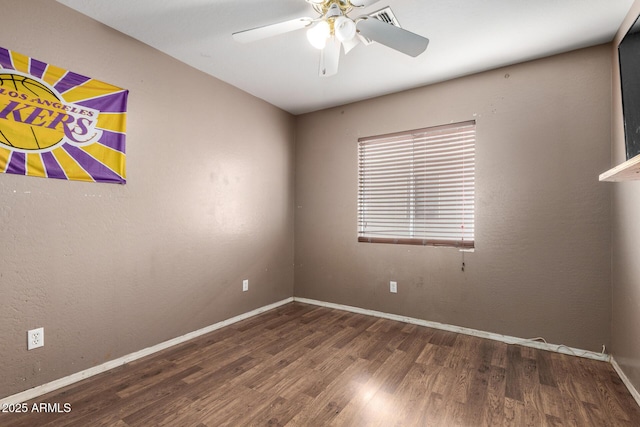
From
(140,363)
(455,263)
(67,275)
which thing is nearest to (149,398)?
(140,363)

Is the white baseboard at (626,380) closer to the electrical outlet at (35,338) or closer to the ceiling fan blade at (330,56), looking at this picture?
the ceiling fan blade at (330,56)

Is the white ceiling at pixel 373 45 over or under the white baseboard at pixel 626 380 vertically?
over

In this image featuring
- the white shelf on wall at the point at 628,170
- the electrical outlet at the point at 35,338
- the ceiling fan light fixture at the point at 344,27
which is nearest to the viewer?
the white shelf on wall at the point at 628,170

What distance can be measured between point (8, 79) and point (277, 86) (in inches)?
82.0

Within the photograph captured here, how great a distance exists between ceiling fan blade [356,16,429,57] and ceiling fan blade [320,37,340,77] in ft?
0.64

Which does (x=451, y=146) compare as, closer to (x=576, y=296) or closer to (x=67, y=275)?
(x=576, y=296)

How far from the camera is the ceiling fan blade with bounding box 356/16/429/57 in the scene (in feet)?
5.48

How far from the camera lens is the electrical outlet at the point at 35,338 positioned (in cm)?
189

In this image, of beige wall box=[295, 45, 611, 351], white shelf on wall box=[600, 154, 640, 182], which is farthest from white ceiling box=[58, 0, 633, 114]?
white shelf on wall box=[600, 154, 640, 182]

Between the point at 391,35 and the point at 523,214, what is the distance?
6.52 ft

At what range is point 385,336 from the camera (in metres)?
2.90

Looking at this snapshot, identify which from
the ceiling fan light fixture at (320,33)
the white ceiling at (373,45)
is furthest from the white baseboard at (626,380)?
the ceiling fan light fixture at (320,33)

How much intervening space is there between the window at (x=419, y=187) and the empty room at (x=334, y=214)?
2 cm

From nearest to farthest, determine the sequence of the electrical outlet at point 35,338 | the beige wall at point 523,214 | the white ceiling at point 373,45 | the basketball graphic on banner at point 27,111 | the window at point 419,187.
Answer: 1. the basketball graphic on banner at point 27,111
2. the electrical outlet at point 35,338
3. the white ceiling at point 373,45
4. the beige wall at point 523,214
5. the window at point 419,187
